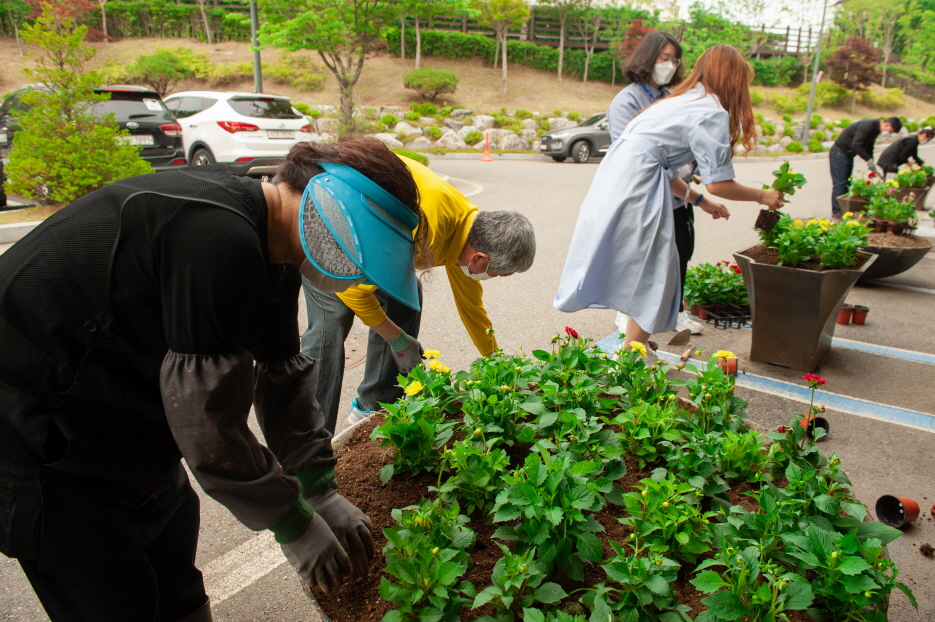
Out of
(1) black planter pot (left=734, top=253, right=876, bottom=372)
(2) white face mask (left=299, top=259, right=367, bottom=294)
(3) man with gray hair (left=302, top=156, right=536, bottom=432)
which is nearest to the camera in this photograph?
(2) white face mask (left=299, top=259, right=367, bottom=294)

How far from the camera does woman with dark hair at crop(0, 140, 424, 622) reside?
1126 millimetres

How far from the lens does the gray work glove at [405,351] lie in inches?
98.6

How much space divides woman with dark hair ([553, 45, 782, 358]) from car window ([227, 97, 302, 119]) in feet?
28.8

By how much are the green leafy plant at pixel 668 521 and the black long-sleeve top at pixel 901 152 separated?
425 inches

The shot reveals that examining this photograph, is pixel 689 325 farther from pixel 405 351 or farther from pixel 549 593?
pixel 549 593

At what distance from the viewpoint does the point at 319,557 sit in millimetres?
1365

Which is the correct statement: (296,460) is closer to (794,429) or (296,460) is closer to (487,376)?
(487,376)

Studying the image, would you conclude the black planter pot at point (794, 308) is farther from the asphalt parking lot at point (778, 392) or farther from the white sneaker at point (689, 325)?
the white sneaker at point (689, 325)

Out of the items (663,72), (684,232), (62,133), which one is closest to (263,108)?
(62,133)

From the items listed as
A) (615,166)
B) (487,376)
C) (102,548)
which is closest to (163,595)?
(102,548)

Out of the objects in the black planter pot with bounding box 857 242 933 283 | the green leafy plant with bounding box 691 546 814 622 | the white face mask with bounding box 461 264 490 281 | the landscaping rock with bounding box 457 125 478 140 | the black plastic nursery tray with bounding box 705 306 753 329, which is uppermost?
the white face mask with bounding box 461 264 490 281

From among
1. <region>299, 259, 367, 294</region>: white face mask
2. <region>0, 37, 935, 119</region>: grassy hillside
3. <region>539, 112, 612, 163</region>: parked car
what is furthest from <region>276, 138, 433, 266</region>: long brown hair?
<region>0, 37, 935, 119</region>: grassy hillside

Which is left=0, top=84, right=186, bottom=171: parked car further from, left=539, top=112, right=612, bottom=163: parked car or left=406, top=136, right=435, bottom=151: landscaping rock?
left=539, top=112, right=612, bottom=163: parked car

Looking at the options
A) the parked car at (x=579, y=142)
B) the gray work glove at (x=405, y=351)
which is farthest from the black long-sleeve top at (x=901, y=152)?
the gray work glove at (x=405, y=351)
